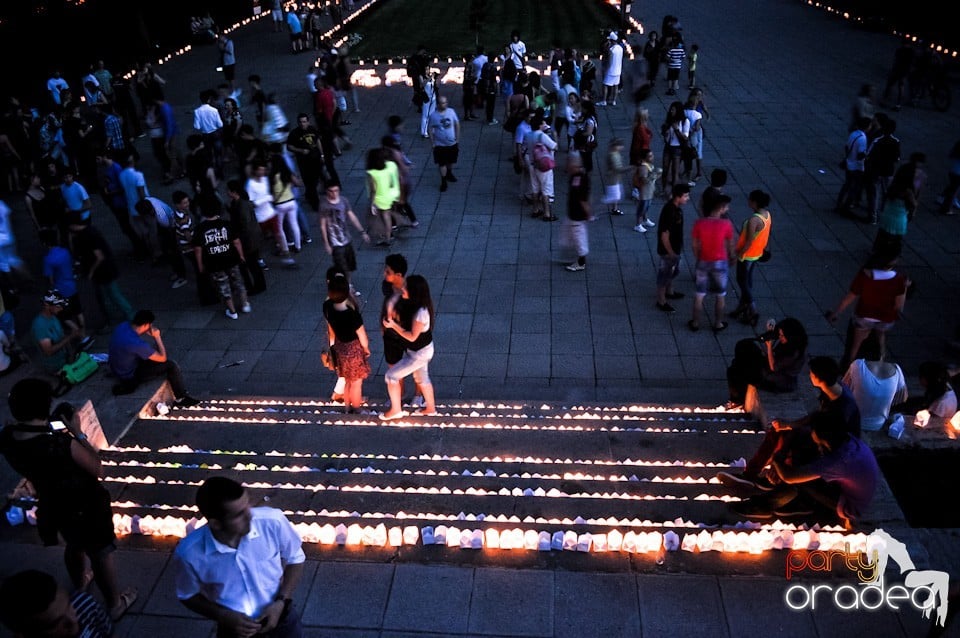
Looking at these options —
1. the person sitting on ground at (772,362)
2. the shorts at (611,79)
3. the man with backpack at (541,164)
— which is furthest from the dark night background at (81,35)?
the person sitting on ground at (772,362)

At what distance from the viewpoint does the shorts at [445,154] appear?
12.6m

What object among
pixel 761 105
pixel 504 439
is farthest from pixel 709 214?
pixel 761 105

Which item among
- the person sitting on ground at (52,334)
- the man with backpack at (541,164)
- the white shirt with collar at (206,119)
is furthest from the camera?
the white shirt with collar at (206,119)

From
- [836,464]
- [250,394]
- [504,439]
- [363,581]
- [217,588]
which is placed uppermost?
[217,588]

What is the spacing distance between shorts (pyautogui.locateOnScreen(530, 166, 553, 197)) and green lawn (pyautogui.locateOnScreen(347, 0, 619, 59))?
13090 mm

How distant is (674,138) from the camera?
11688mm

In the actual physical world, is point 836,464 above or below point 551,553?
above

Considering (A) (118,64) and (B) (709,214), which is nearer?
(B) (709,214)

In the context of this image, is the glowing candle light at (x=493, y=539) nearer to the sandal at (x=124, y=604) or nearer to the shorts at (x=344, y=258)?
the sandal at (x=124, y=604)

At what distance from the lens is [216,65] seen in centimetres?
2438

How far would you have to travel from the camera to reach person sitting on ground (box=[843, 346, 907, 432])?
556cm

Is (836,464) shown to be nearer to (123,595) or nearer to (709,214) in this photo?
(709,214)

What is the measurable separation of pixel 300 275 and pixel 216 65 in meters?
17.9

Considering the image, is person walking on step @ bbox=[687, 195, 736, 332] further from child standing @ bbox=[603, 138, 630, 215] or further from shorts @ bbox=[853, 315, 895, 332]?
child standing @ bbox=[603, 138, 630, 215]
